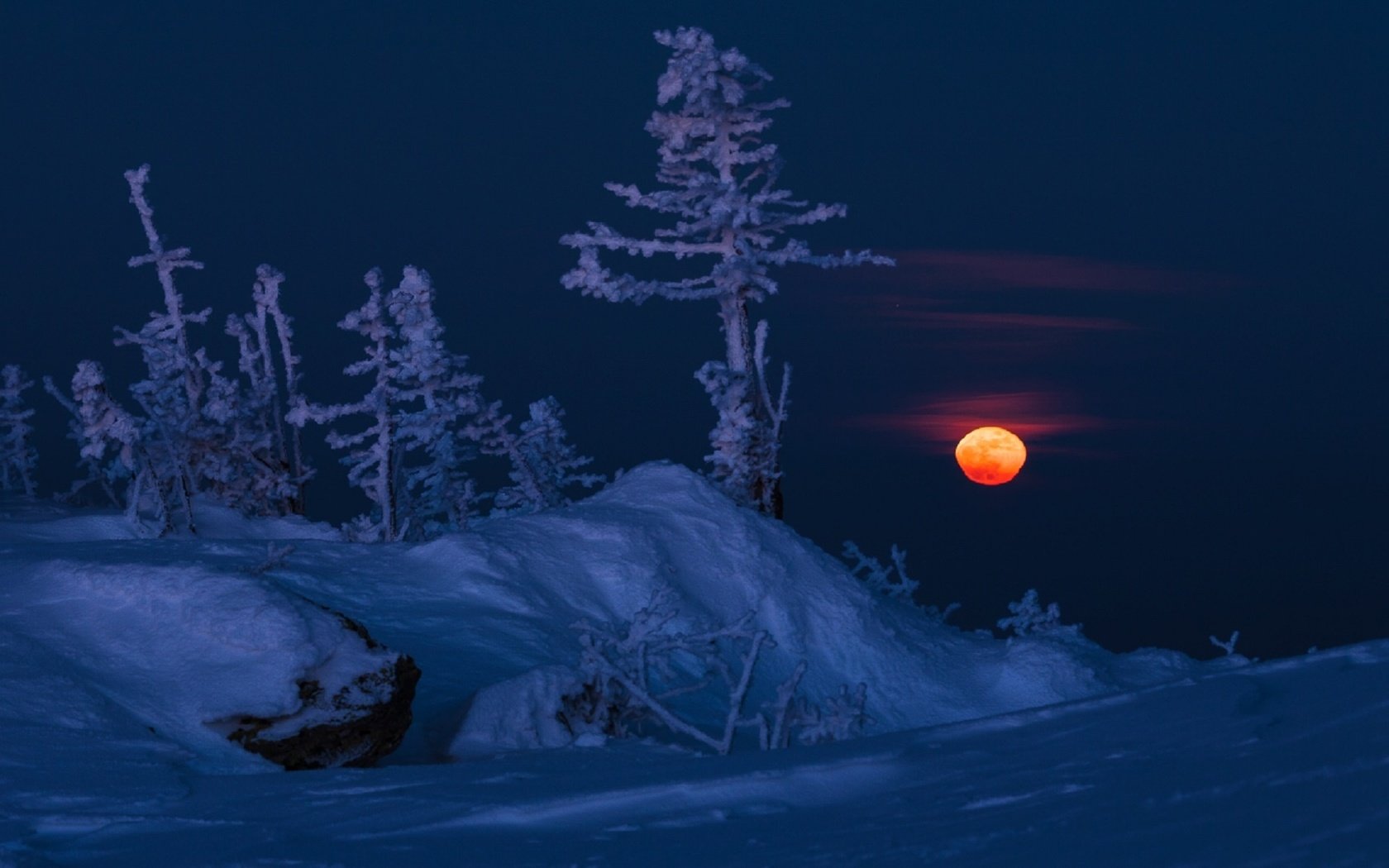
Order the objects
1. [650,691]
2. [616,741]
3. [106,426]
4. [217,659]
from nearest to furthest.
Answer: [616,741]
[217,659]
[650,691]
[106,426]

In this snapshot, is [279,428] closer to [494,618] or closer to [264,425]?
[264,425]

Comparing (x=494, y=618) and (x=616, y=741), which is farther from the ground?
(x=494, y=618)

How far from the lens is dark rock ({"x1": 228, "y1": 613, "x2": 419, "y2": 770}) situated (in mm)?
10281

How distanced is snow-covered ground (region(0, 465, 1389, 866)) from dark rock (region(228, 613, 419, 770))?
0.15m

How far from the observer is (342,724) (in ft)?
34.3

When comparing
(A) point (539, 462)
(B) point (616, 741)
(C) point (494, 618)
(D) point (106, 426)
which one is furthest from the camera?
(A) point (539, 462)

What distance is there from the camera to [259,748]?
10.2 m

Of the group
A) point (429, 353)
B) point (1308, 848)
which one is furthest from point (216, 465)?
point (1308, 848)

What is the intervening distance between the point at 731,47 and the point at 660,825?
19680mm

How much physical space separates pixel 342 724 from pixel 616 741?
2041 mm

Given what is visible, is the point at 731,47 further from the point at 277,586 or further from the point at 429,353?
the point at 277,586

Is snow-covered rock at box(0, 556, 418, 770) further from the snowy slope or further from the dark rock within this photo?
the snowy slope

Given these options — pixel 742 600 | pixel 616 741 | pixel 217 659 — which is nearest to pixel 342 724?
pixel 217 659

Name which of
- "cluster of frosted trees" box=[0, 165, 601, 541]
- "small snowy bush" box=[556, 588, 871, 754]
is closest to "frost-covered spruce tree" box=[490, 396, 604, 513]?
"cluster of frosted trees" box=[0, 165, 601, 541]
